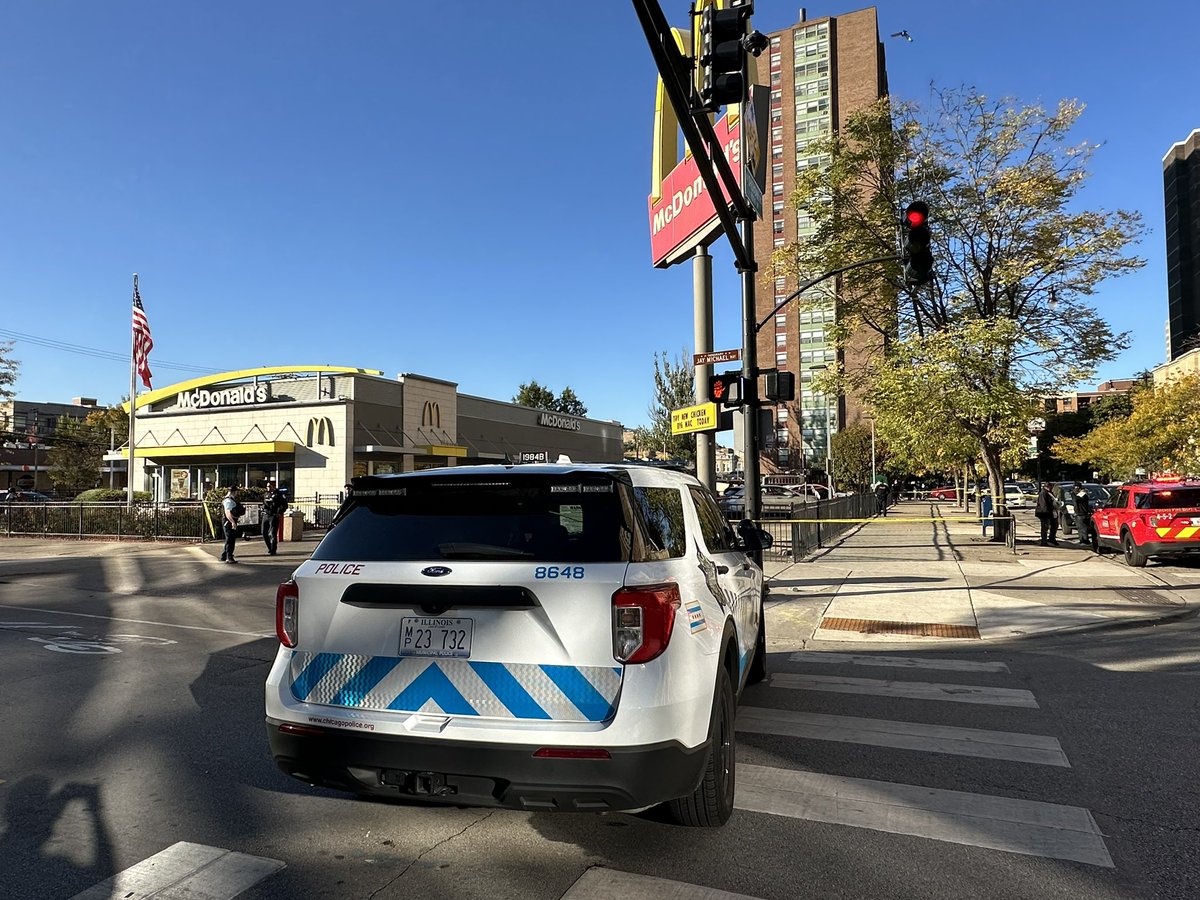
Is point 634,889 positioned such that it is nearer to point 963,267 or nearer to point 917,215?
point 917,215

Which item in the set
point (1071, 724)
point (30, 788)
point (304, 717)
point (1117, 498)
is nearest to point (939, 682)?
point (1071, 724)

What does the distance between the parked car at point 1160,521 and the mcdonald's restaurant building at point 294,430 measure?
20.4 metres

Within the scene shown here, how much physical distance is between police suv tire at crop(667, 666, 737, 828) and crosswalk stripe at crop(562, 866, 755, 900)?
1.18 ft

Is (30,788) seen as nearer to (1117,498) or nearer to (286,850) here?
(286,850)

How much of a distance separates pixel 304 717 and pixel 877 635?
24.8ft

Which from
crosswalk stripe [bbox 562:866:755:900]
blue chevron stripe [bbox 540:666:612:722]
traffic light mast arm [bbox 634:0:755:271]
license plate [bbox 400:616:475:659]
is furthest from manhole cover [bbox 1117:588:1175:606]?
license plate [bbox 400:616:475:659]

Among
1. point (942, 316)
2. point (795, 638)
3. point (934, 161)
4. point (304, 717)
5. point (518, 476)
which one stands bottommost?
point (795, 638)

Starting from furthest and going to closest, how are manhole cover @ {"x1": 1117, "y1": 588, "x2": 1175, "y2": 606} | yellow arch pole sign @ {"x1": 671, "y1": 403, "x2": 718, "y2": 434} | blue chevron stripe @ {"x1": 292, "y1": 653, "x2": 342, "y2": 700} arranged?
1. yellow arch pole sign @ {"x1": 671, "y1": 403, "x2": 718, "y2": 434}
2. manhole cover @ {"x1": 1117, "y1": 588, "x2": 1175, "y2": 606}
3. blue chevron stripe @ {"x1": 292, "y1": 653, "x2": 342, "y2": 700}

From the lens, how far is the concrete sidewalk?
9.38 m

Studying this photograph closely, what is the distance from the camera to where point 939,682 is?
22.4ft

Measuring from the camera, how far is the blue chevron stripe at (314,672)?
3363 millimetres

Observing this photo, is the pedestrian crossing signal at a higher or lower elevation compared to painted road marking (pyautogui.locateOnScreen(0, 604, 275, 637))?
higher

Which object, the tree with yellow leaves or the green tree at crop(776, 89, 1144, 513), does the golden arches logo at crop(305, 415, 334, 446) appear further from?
the tree with yellow leaves

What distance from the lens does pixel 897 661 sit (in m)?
7.83
